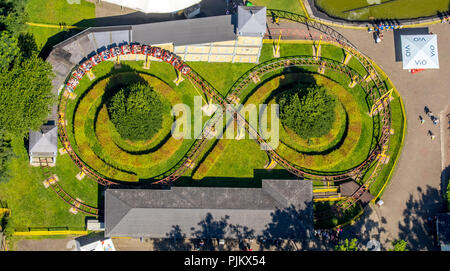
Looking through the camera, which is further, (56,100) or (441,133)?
(441,133)

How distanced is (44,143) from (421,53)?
205 feet

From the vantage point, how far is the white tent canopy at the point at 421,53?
272 feet

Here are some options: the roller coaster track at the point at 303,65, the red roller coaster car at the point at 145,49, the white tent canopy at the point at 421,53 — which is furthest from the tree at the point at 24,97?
the white tent canopy at the point at 421,53

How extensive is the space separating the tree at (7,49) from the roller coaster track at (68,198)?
1577cm

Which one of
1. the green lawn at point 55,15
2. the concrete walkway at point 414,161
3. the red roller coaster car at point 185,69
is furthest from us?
the green lawn at point 55,15

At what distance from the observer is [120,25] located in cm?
8394

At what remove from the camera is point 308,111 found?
7644cm

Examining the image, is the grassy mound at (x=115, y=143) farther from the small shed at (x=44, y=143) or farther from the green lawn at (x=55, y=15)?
the green lawn at (x=55, y=15)

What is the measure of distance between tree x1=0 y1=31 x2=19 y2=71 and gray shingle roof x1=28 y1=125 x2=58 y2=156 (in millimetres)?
10827

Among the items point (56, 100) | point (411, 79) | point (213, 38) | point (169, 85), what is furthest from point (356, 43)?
point (56, 100)

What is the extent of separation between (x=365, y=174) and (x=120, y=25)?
4777 centimetres

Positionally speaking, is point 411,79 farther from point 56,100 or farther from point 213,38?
point 56,100

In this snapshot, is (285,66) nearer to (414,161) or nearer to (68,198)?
(414,161)

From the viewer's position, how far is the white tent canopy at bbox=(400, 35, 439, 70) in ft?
272
